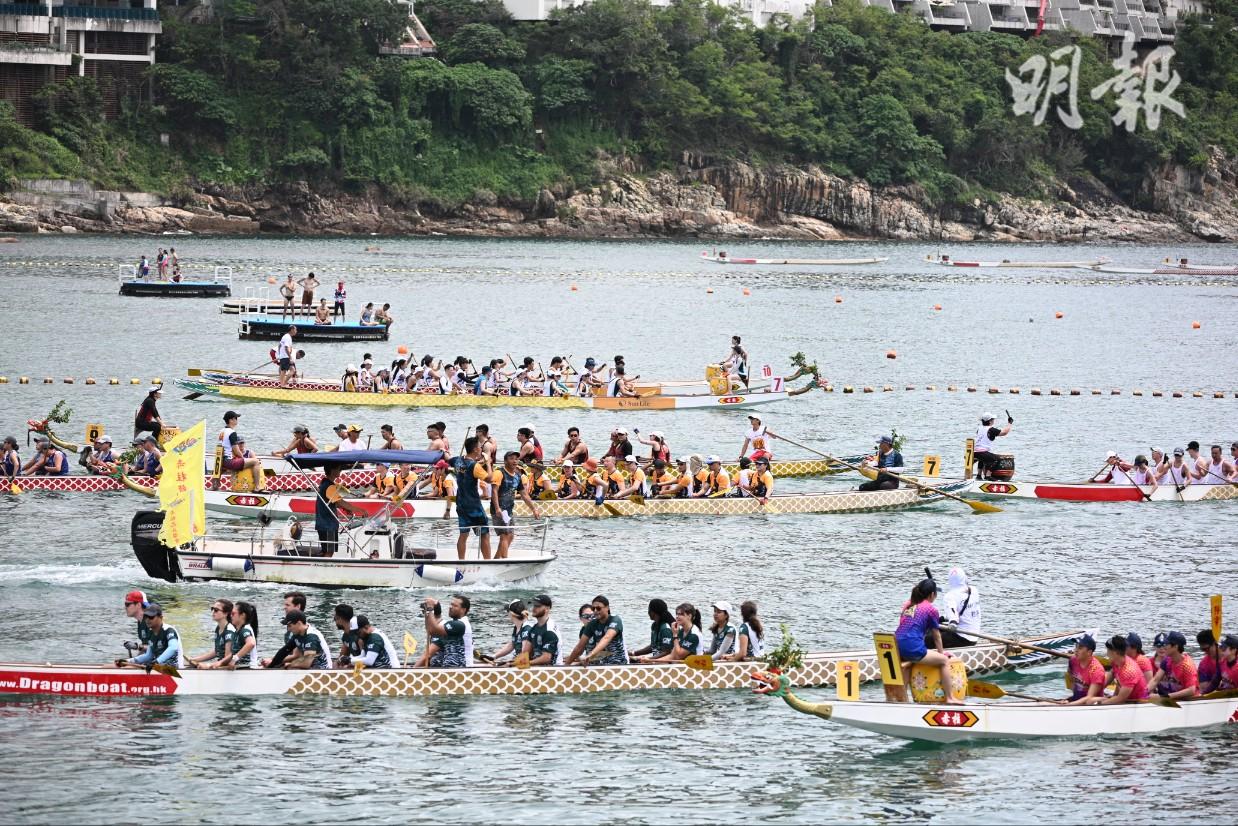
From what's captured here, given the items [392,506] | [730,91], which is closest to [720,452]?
[392,506]

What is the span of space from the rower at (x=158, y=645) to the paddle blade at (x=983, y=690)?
11941mm

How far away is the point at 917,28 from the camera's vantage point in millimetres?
178875

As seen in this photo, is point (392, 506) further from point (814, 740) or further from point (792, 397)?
point (792, 397)

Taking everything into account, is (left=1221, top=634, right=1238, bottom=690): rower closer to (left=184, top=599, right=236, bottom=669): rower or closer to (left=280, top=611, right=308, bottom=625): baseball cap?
(left=280, top=611, right=308, bottom=625): baseball cap

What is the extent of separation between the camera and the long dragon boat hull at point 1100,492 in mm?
44438

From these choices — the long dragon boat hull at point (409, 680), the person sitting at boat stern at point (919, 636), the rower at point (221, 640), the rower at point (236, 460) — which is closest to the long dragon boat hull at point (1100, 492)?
the long dragon boat hull at point (409, 680)

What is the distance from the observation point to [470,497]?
3303 centimetres

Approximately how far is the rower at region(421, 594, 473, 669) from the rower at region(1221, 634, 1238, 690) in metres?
11.4

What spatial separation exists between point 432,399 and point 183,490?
24.6 meters

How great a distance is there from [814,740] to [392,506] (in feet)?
43.3

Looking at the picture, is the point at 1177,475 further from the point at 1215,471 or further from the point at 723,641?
the point at 723,641

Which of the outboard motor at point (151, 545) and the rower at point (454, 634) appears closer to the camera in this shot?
the rower at point (454, 634)

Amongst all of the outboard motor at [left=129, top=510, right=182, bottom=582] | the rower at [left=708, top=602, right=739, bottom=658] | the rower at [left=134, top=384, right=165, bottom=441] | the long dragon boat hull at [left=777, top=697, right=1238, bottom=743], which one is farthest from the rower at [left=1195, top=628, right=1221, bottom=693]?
the rower at [left=134, top=384, right=165, bottom=441]

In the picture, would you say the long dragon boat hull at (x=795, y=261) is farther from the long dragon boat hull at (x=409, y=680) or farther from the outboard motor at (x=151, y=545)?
the long dragon boat hull at (x=409, y=680)
